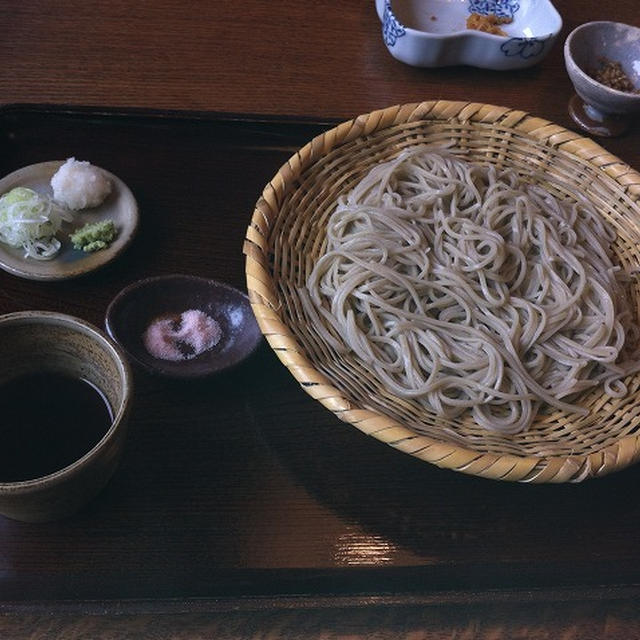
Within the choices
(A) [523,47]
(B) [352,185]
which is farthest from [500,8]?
(B) [352,185]

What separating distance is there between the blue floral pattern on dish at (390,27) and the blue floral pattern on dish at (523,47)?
0.30 m

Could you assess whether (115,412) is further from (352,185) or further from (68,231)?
(352,185)

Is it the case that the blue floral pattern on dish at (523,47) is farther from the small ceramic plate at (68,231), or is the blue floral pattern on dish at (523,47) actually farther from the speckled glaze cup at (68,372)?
the speckled glaze cup at (68,372)

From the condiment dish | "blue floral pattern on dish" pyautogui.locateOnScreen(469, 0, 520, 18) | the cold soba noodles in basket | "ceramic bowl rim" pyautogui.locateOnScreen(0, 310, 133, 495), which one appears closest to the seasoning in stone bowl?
the condiment dish

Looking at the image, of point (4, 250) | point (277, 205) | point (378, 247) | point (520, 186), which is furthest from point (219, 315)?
point (520, 186)

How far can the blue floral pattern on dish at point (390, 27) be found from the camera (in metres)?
1.93

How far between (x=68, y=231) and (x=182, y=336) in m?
0.40

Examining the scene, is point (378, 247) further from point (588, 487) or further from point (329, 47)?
point (329, 47)

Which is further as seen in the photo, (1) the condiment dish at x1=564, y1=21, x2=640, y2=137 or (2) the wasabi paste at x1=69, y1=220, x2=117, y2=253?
(1) the condiment dish at x1=564, y1=21, x2=640, y2=137

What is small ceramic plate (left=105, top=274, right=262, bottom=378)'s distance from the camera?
1343mm

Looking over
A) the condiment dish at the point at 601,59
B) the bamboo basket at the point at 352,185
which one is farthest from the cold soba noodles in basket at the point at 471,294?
the condiment dish at the point at 601,59

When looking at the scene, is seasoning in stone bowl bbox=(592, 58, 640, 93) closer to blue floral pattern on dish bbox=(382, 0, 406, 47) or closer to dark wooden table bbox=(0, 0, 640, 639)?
blue floral pattern on dish bbox=(382, 0, 406, 47)

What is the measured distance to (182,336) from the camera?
4.59 feet

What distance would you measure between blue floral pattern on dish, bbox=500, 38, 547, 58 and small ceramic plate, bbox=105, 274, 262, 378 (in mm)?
1143
